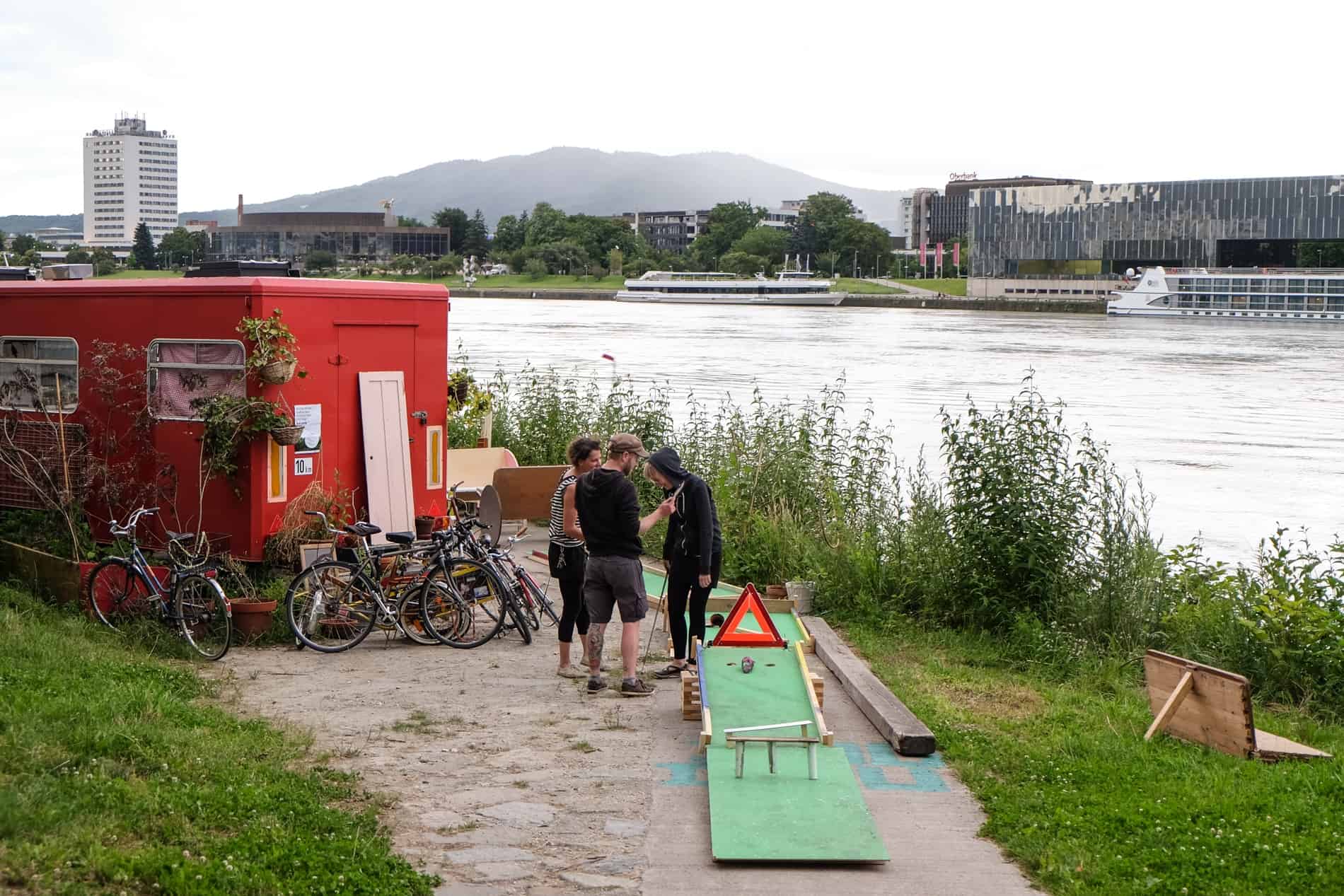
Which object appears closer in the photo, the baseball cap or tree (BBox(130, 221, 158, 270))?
the baseball cap

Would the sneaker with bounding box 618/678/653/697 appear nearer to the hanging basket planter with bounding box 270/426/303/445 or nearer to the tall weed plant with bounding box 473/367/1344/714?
the tall weed plant with bounding box 473/367/1344/714

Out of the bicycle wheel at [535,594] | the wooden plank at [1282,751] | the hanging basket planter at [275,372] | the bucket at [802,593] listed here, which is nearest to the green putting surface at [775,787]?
the wooden plank at [1282,751]

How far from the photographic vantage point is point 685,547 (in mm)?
9383

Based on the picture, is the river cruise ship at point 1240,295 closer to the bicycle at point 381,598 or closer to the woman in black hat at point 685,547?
the bicycle at point 381,598

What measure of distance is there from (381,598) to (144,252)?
199 ft

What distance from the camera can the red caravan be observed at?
11656mm

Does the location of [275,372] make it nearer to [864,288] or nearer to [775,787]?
[775,787]

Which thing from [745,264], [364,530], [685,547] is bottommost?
[364,530]

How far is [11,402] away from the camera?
520 inches

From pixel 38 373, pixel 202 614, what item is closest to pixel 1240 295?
pixel 38 373

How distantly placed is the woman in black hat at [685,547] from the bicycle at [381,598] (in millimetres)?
1858

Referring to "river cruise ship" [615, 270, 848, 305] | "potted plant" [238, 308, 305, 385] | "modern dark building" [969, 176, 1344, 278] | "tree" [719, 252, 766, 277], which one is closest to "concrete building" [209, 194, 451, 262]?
"river cruise ship" [615, 270, 848, 305]

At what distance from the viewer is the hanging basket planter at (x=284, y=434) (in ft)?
37.7

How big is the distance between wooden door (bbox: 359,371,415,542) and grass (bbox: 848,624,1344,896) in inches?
199
